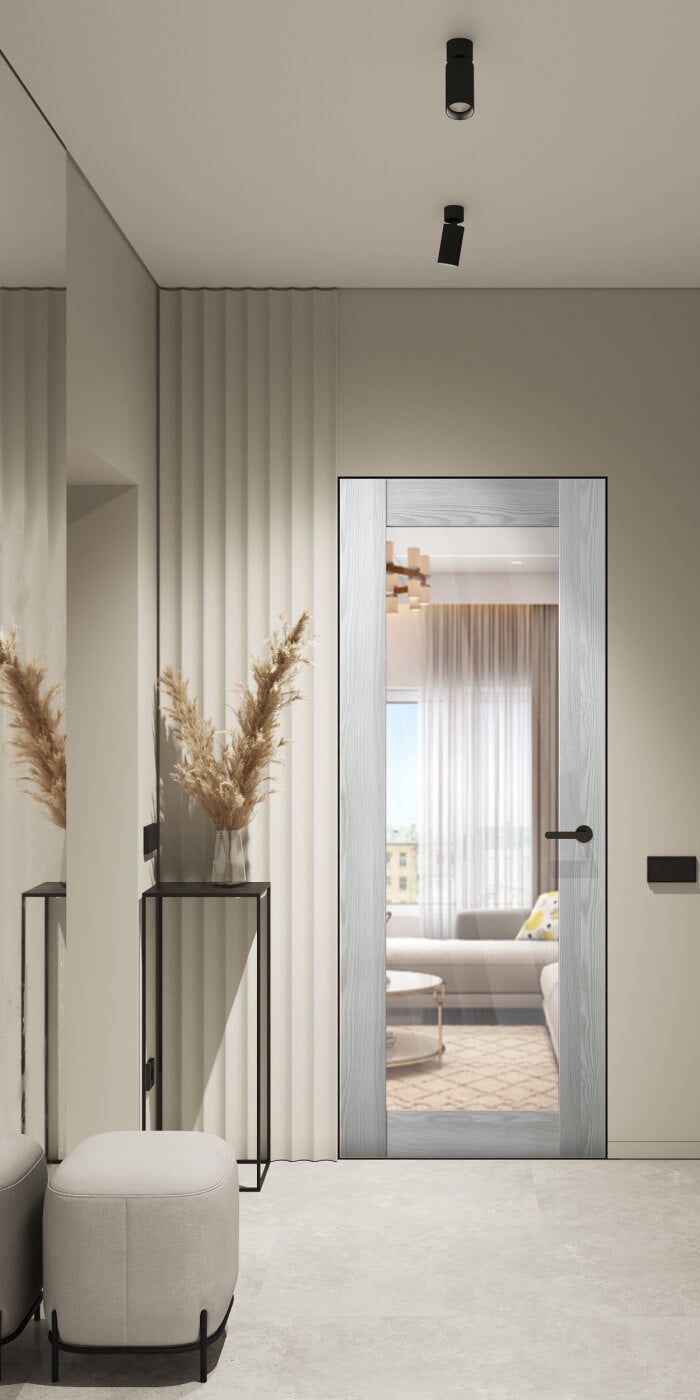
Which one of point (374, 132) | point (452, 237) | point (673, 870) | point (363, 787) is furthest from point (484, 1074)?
point (374, 132)

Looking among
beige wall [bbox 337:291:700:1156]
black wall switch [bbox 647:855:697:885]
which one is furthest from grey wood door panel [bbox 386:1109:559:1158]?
beige wall [bbox 337:291:700:1156]

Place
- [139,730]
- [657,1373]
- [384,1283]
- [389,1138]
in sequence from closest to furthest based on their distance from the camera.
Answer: [657,1373]
[384,1283]
[139,730]
[389,1138]

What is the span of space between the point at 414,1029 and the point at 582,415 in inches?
81.4

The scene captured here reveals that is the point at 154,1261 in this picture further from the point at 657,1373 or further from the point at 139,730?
the point at 139,730

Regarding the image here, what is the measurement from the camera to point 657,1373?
2375 millimetres

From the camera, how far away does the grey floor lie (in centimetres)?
236

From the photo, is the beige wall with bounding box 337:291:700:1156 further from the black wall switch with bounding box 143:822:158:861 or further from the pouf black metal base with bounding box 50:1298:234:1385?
the pouf black metal base with bounding box 50:1298:234:1385

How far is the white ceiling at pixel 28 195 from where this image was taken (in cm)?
228

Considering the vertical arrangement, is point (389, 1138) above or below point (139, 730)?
below

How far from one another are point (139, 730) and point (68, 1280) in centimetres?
154

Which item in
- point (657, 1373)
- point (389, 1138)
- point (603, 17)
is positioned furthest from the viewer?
point (389, 1138)

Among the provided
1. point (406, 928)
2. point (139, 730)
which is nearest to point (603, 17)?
point (139, 730)

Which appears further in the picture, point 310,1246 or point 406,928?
point 406,928

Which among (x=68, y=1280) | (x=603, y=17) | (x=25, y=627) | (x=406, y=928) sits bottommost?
(x=68, y=1280)
